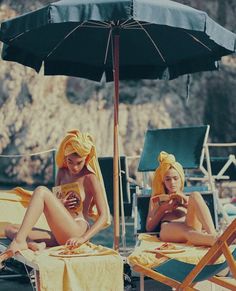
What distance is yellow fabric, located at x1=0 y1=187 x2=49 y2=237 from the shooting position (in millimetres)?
6035

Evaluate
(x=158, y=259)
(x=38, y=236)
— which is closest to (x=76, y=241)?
(x=38, y=236)

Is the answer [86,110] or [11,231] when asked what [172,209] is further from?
[86,110]

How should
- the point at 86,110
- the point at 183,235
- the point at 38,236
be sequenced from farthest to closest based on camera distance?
1. the point at 86,110
2. the point at 183,235
3. the point at 38,236

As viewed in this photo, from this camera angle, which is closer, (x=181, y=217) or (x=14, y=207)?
(x=181, y=217)

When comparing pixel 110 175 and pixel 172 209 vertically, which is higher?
pixel 110 175

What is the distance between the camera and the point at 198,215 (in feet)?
17.2

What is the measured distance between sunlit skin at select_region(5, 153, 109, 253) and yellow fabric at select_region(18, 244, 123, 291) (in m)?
0.24

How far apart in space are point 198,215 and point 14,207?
1.83 metres

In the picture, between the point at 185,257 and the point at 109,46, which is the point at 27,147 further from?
the point at 185,257

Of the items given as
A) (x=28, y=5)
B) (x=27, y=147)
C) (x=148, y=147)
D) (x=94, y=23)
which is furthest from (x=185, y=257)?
(x=28, y=5)

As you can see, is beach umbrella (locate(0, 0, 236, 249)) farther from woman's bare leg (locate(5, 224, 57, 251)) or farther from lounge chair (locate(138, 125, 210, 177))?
lounge chair (locate(138, 125, 210, 177))

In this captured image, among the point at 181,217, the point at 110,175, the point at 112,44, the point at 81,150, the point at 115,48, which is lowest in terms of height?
the point at 181,217

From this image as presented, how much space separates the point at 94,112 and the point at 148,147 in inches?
199

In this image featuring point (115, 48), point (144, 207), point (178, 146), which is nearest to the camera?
point (115, 48)
